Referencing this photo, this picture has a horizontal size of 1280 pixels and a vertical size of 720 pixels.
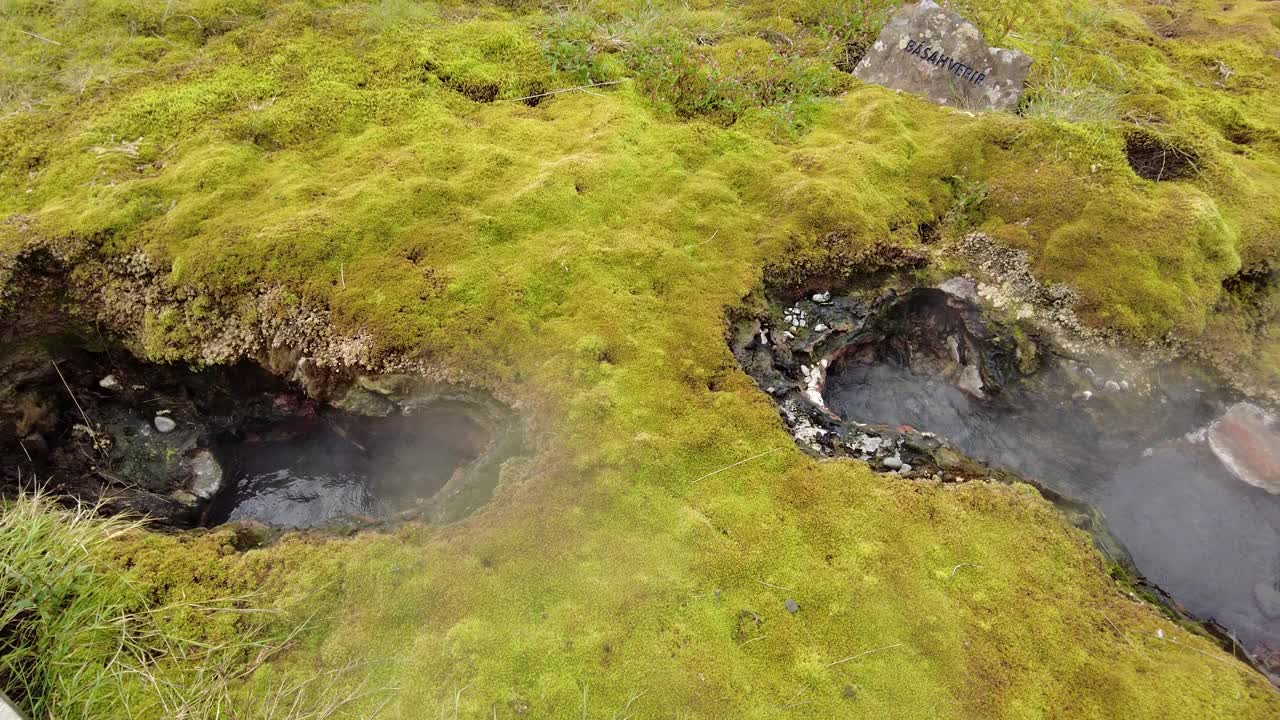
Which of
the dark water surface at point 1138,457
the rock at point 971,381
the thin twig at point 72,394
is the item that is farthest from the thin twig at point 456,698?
the rock at point 971,381

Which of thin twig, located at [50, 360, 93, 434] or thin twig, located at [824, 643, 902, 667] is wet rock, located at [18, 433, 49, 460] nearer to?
A: thin twig, located at [50, 360, 93, 434]

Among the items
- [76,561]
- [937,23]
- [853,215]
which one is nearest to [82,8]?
[76,561]

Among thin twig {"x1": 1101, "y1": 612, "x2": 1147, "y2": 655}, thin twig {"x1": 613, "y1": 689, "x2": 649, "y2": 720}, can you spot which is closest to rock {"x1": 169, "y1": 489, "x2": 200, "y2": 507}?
thin twig {"x1": 613, "y1": 689, "x2": 649, "y2": 720}

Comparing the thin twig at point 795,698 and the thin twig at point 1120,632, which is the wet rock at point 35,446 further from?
the thin twig at point 1120,632

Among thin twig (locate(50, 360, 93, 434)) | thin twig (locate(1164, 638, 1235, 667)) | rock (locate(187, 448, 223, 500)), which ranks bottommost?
rock (locate(187, 448, 223, 500))

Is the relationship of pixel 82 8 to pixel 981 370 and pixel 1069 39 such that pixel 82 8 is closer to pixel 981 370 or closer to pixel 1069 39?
pixel 981 370
